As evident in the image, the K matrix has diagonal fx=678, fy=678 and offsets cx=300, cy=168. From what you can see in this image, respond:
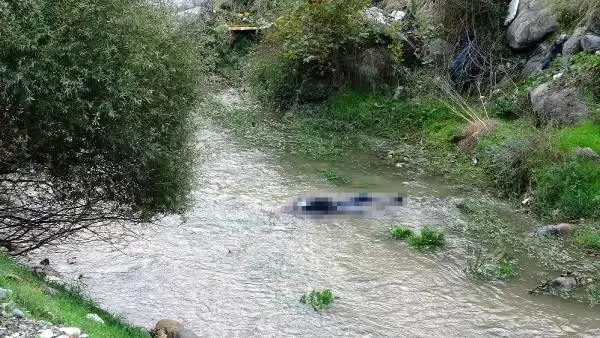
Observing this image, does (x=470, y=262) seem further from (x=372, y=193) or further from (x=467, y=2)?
(x=467, y=2)

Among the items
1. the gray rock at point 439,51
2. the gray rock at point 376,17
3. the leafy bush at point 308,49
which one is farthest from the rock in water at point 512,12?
the leafy bush at point 308,49

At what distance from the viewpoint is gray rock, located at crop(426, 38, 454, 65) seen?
19.3m

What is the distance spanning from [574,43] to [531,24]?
2087 millimetres

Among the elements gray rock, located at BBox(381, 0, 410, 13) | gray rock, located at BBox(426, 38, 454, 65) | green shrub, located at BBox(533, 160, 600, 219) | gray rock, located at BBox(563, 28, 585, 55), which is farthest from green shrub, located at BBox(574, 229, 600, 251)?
gray rock, located at BBox(381, 0, 410, 13)

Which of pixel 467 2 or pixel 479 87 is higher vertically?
pixel 467 2

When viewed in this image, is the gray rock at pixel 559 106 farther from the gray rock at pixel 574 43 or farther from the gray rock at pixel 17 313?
the gray rock at pixel 17 313

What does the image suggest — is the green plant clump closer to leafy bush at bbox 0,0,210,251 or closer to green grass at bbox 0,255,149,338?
leafy bush at bbox 0,0,210,251

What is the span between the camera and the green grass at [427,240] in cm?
1202

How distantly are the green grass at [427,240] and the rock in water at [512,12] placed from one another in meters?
9.37

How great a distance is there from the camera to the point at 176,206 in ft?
30.4

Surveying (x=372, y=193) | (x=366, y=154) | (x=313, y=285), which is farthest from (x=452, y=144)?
(x=313, y=285)

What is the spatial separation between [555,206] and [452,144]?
164 inches

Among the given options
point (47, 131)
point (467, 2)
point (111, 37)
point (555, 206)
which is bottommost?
point (555, 206)

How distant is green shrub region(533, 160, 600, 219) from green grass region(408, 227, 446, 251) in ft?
7.86
